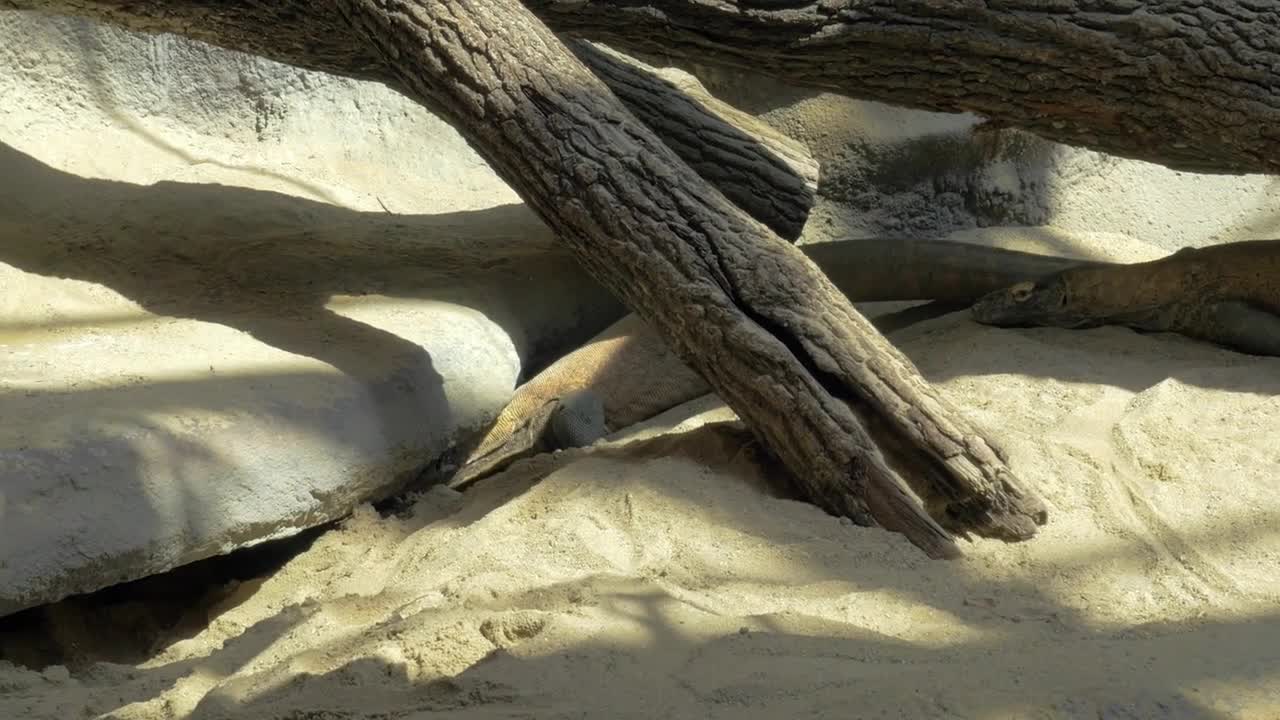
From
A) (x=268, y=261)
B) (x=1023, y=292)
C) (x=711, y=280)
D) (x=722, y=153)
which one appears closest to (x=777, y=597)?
(x=711, y=280)

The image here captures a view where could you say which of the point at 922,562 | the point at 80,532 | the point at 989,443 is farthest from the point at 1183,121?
the point at 80,532

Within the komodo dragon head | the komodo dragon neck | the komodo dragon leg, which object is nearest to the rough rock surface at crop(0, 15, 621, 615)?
the komodo dragon neck

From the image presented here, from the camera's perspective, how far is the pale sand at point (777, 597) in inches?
93.4

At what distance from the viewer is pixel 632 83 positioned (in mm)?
4922

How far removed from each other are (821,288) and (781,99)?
294 centimetres

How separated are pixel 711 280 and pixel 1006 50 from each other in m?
1.37

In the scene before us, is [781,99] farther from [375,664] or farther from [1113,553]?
[375,664]

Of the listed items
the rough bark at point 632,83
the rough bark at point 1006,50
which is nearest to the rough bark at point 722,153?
the rough bark at point 632,83

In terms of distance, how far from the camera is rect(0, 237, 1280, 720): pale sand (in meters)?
2.37

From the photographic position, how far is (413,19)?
3.75m

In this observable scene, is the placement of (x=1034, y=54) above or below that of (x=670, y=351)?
above

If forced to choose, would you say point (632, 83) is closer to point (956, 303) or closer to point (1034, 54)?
point (1034, 54)

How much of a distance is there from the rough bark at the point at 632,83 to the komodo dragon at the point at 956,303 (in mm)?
553

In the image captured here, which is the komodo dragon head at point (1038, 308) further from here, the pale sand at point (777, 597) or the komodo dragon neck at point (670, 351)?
the pale sand at point (777, 597)
